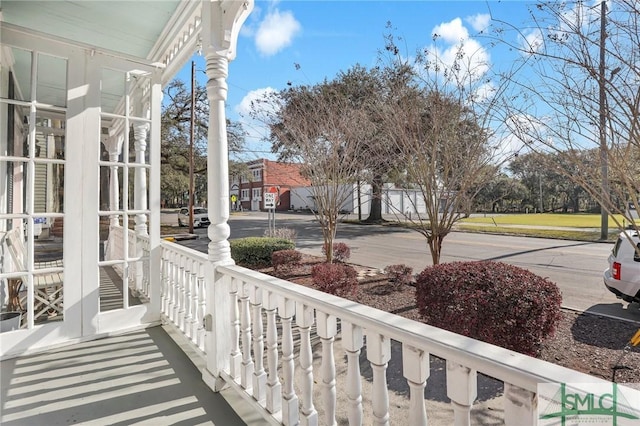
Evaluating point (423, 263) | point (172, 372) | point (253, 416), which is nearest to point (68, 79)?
point (172, 372)

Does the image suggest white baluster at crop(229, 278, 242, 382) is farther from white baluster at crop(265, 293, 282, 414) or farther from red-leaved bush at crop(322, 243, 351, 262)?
red-leaved bush at crop(322, 243, 351, 262)

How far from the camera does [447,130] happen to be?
523 cm

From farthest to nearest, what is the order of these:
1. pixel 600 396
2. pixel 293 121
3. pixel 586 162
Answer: pixel 293 121
pixel 586 162
pixel 600 396

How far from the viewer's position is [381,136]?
7707 millimetres

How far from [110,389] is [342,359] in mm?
1792

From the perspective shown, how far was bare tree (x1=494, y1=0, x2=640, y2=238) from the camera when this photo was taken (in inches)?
91.4

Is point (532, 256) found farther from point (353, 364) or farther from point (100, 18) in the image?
point (100, 18)

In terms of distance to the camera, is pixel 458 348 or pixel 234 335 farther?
pixel 234 335

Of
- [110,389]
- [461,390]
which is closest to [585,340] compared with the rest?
[461,390]

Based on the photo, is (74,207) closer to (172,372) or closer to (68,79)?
(68,79)

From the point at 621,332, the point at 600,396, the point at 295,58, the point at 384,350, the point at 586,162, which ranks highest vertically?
the point at 295,58

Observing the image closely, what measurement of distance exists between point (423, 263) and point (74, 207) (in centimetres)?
750

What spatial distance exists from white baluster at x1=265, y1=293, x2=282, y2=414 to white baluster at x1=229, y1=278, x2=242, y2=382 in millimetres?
435

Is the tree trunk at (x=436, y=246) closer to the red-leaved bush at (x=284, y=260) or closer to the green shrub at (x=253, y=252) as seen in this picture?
the red-leaved bush at (x=284, y=260)
